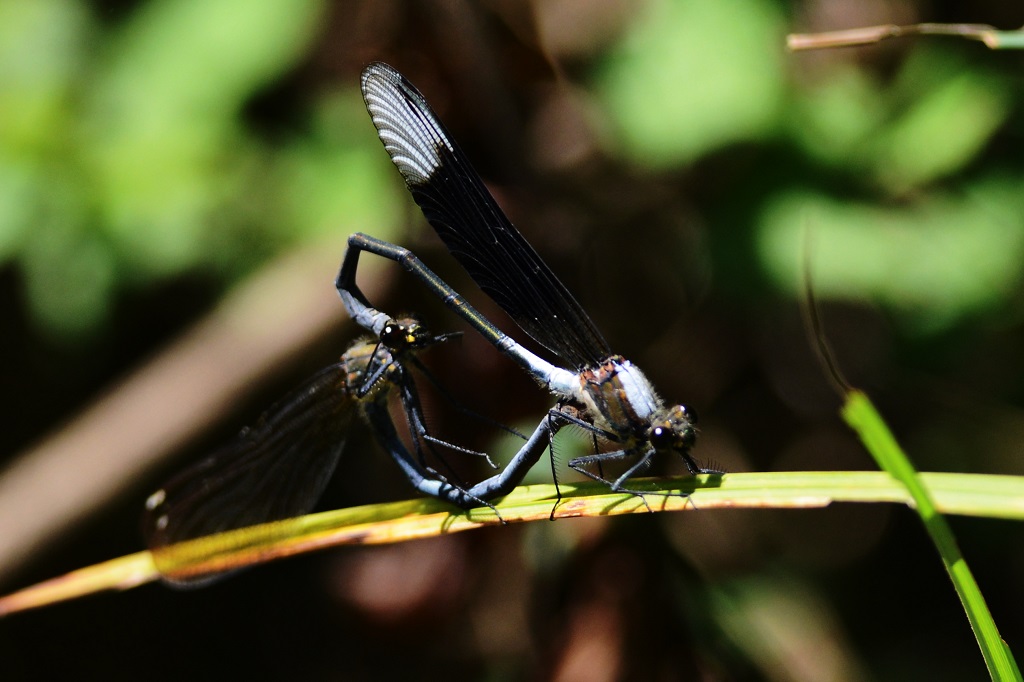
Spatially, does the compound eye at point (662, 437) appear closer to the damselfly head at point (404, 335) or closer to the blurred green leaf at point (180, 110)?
the damselfly head at point (404, 335)

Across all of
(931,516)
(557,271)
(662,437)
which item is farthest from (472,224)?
(931,516)

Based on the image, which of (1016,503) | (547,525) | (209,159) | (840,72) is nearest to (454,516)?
(1016,503)

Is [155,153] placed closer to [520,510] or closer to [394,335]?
[394,335]

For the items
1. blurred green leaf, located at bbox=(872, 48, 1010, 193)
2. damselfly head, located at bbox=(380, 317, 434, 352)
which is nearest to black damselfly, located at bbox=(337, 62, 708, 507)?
damselfly head, located at bbox=(380, 317, 434, 352)

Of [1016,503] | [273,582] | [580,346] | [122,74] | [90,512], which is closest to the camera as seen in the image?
[1016,503]

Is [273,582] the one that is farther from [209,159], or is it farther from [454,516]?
[454,516]

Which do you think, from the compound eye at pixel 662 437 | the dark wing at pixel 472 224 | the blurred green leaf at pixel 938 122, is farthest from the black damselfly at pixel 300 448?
the blurred green leaf at pixel 938 122

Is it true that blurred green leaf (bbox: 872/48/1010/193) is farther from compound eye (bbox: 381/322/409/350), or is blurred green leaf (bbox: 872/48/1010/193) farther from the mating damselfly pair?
compound eye (bbox: 381/322/409/350)
